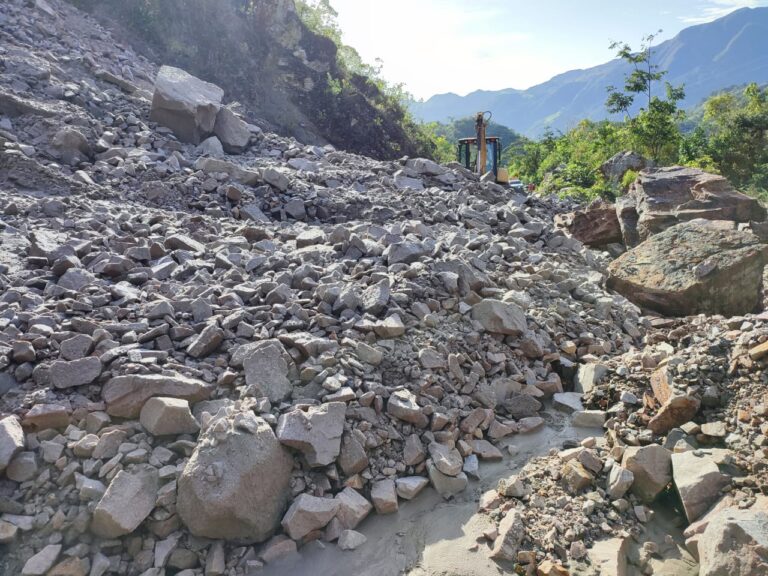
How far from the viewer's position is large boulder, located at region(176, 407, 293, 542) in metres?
2.50

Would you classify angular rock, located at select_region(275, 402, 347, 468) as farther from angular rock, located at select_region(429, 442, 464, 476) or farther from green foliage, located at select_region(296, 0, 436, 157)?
green foliage, located at select_region(296, 0, 436, 157)

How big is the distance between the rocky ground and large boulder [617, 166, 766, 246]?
1895 mm

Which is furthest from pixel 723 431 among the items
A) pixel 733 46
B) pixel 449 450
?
pixel 733 46

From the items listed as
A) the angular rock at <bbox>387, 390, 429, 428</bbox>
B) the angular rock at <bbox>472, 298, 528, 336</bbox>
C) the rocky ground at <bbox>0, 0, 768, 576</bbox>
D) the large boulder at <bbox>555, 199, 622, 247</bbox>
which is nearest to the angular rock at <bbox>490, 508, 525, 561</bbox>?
the rocky ground at <bbox>0, 0, 768, 576</bbox>

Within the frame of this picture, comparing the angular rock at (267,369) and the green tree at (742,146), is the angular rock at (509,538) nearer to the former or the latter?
the angular rock at (267,369)

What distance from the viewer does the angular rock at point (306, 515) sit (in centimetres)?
261

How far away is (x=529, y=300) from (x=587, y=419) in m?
1.19

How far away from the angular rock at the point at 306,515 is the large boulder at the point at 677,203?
5400 millimetres

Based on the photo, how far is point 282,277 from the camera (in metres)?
4.08

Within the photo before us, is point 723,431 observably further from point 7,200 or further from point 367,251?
point 7,200

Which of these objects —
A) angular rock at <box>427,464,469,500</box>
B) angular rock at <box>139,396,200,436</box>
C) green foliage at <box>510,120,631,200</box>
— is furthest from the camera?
green foliage at <box>510,120,631,200</box>

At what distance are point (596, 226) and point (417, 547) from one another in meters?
5.61

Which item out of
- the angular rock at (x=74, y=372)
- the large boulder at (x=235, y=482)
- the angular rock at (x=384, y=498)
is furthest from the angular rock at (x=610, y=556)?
the angular rock at (x=74, y=372)

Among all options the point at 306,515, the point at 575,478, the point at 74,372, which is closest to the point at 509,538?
the point at 575,478
